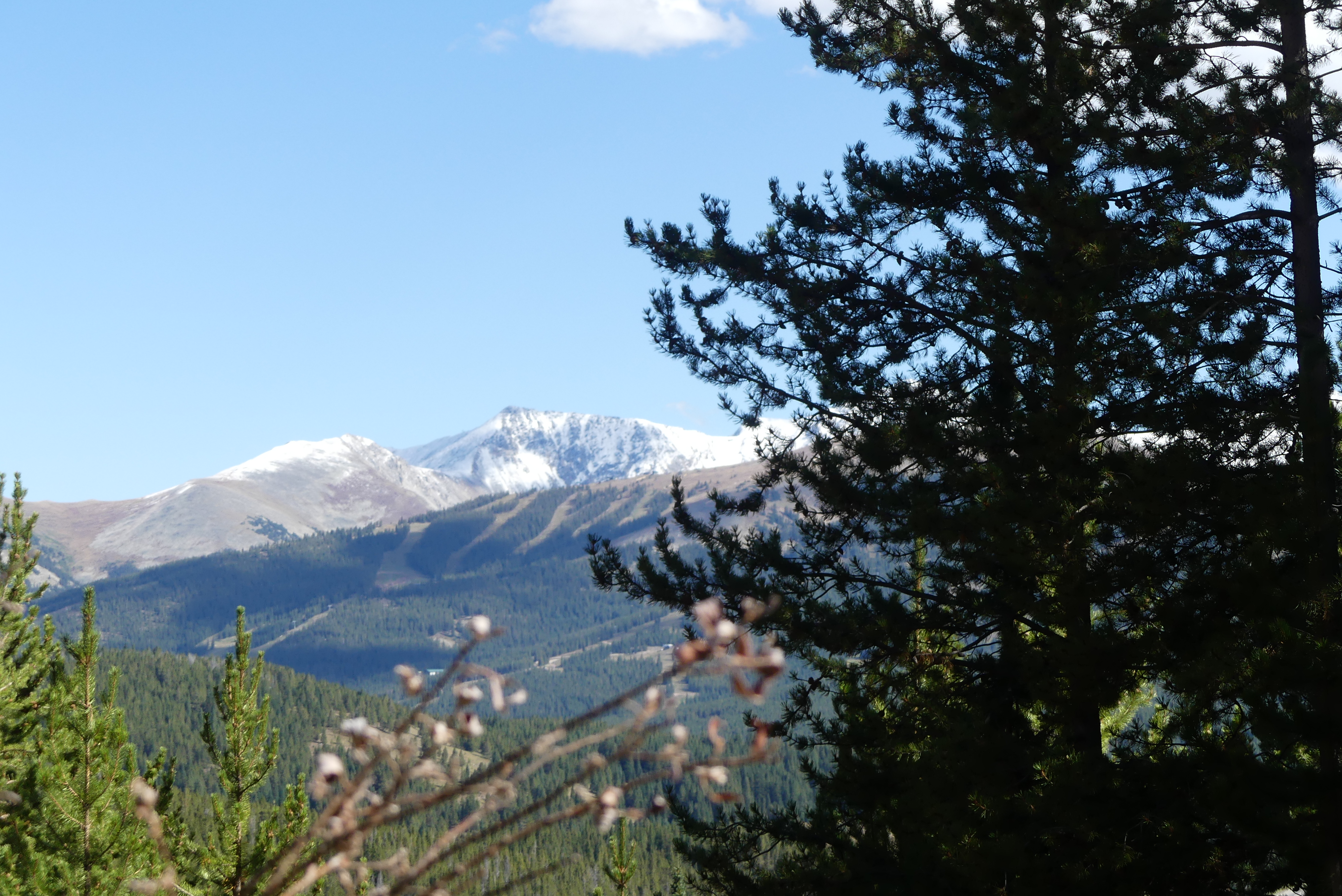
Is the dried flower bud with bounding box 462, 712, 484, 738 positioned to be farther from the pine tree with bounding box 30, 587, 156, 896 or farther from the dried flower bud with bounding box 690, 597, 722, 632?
the pine tree with bounding box 30, 587, 156, 896

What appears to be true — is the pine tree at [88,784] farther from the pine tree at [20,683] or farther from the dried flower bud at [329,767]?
the dried flower bud at [329,767]

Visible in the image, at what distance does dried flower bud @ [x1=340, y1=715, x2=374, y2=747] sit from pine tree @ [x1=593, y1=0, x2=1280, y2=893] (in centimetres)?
834

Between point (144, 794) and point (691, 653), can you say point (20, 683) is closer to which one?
point (144, 794)

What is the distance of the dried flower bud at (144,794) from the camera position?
4.26ft

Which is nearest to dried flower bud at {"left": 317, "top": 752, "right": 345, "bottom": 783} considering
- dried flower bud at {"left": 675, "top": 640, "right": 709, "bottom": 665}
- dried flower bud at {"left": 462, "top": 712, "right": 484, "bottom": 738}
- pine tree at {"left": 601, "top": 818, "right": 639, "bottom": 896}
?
dried flower bud at {"left": 462, "top": 712, "right": 484, "bottom": 738}

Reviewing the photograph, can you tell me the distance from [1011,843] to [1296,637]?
321cm

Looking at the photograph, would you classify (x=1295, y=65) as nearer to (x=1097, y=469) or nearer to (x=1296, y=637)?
(x=1097, y=469)

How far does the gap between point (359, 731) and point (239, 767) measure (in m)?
9.41

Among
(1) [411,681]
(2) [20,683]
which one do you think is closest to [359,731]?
(1) [411,681]

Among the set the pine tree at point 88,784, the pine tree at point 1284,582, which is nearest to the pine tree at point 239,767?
the pine tree at point 88,784

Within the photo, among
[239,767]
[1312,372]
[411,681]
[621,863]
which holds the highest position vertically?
[1312,372]

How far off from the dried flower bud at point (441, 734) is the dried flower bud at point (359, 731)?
0.31ft

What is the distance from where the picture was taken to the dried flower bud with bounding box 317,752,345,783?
133cm

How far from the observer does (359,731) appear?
1.56 metres
